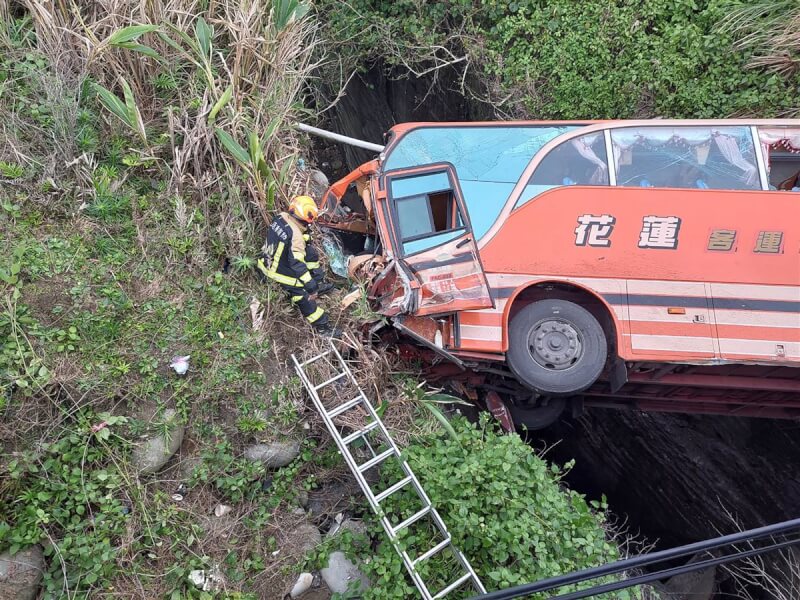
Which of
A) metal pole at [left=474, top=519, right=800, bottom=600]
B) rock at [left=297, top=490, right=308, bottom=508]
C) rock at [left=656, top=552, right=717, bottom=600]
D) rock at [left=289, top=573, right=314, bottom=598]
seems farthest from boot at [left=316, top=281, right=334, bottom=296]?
rock at [left=656, top=552, right=717, bottom=600]

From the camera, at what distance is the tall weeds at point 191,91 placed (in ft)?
17.6

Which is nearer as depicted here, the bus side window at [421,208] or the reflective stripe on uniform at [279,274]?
the bus side window at [421,208]

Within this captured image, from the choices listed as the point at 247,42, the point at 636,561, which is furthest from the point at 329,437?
the point at 247,42

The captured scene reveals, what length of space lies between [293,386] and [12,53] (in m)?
4.23

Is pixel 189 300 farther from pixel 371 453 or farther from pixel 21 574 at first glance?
pixel 21 574

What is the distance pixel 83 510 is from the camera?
409 centimetres

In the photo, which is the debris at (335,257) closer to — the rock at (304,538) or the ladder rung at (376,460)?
the ladder rung at (376,460)

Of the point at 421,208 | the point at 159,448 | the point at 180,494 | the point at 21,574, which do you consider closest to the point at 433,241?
the point at 421,208

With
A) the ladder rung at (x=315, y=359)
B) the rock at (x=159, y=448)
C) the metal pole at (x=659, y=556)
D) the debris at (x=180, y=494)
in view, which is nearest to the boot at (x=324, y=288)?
the ladder rung at (x=315, y=359)

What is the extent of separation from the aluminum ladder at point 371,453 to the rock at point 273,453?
42cm

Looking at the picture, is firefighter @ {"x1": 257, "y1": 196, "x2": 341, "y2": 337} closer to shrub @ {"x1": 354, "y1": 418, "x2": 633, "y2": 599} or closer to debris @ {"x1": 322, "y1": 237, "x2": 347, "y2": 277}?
debris @ {"x1": 322, "y1": 237, "x2": 347, "y2": 277}

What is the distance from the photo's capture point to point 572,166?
473 centimetres

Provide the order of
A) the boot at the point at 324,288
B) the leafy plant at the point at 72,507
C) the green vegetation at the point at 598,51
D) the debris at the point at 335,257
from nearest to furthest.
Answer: the leafy plant at the point at 72,507 → the boot at the point at 324,288 → the debris at the point at 335,257 → the green vegetation at the point at 598,51

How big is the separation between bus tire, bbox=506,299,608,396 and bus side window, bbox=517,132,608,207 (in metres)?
0.94
